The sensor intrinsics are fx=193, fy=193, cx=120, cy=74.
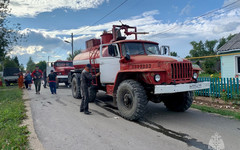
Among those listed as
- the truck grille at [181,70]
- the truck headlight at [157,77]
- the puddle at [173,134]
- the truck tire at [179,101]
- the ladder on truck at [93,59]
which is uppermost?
the ladder on truck at [93,59]

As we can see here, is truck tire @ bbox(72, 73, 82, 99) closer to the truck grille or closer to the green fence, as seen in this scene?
the truck grille

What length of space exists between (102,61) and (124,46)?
114cm

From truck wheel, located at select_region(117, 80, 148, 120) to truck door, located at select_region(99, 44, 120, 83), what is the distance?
85 centimetres

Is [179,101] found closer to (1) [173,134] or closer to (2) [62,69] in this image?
(1) [173,134]

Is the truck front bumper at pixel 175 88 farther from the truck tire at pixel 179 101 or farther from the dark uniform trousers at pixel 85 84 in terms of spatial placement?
the dark uniform trousers at pixel 85 84

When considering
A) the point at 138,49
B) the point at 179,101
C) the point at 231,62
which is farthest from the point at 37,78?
the point at 231,62

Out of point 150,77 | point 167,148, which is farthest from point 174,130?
point 150,77

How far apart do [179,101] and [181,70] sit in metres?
1.68

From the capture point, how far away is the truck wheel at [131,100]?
5.46 meters

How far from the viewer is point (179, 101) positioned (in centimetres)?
692

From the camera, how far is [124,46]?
6730 millimetres

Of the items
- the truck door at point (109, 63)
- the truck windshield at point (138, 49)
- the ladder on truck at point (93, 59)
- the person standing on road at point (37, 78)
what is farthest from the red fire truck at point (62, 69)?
the truck windshield at point (138, 49)

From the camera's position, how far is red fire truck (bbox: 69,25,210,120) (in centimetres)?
544

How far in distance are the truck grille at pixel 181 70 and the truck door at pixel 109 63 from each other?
1.94 meters
